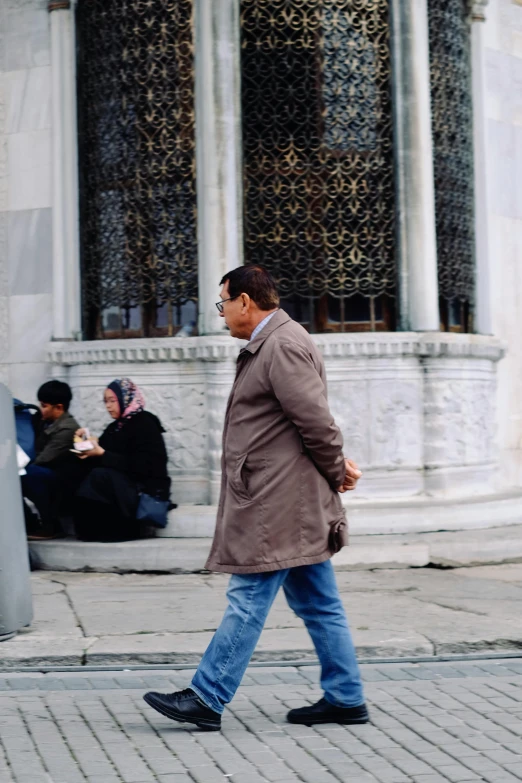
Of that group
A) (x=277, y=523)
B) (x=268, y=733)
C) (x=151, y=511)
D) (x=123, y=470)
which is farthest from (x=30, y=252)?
(x=268, y=733)

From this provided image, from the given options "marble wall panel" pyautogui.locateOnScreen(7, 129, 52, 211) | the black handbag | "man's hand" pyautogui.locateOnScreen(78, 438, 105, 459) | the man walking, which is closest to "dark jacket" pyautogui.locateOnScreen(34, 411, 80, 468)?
"man's hand" pyautogui.locateOnScreen(78, 438, 105, 459)

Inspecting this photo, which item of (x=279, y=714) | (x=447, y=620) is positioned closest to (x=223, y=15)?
(x=447, y=620)

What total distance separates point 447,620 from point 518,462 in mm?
3926

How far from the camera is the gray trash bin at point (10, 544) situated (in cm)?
598

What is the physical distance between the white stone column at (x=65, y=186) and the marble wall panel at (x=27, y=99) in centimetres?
13

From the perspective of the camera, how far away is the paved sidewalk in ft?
18.6

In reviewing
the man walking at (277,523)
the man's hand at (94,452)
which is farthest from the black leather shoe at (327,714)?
the man's hand at (94,452)

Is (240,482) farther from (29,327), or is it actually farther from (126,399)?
(29,327)

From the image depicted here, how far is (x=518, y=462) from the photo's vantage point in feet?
32.9

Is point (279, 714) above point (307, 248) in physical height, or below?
below

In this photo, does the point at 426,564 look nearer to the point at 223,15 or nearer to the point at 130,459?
the point at 130,459

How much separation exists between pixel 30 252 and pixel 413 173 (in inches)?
121

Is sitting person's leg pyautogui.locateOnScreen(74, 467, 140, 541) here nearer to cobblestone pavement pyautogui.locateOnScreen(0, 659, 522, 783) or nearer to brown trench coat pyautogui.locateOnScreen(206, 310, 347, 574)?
cobblestone pavement pyautogui.locateOnScreen(0, 659, 522, 783)

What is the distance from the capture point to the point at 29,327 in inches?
370
